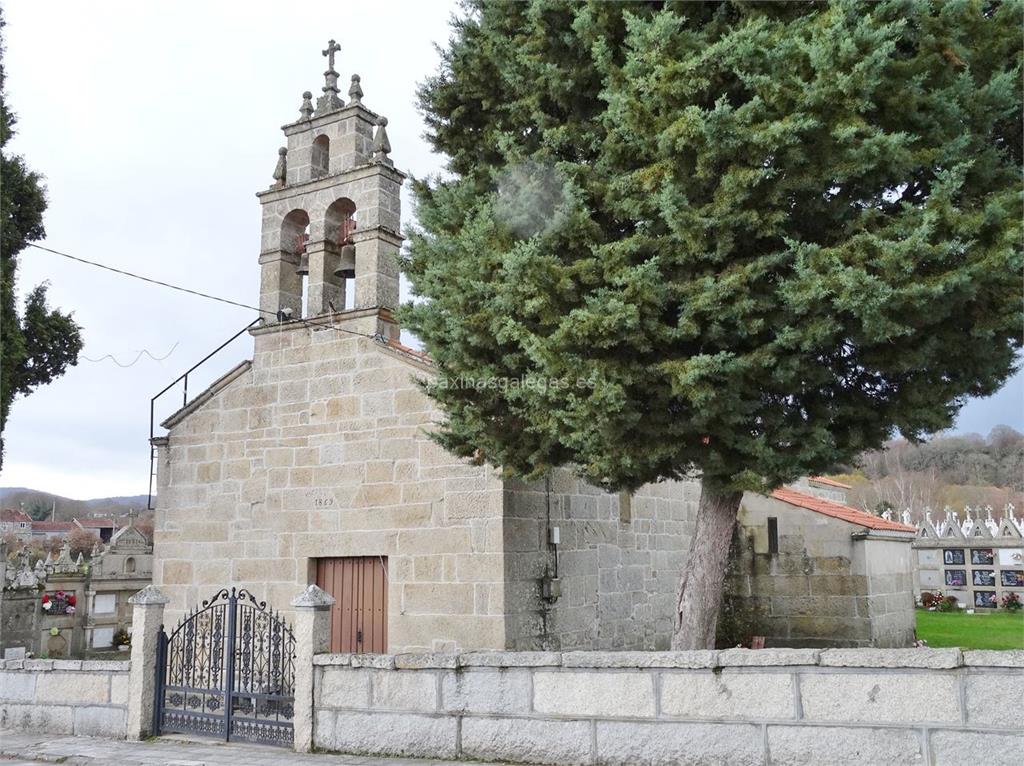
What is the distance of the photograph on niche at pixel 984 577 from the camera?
22.5m

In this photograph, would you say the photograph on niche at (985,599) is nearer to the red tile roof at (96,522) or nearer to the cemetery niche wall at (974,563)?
the cemetery niche wall at (974,563)

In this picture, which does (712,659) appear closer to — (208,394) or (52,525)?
(208,394)

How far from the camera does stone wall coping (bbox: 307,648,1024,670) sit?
5184mm

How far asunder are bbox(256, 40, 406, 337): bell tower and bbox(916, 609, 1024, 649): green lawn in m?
10.7

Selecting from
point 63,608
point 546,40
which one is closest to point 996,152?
point 546,40

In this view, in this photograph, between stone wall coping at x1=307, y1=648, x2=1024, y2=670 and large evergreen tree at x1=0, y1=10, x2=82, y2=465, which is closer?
stone wall coping at x1=307, y1=648, x2=1024, y2=670

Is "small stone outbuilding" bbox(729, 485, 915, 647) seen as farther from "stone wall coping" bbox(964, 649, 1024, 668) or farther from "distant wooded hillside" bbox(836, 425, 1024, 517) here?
"distant wooded hillside" bbox(836, 425, 1024, 517)

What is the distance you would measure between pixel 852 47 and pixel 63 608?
697 inches

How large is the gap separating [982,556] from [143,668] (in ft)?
70.7

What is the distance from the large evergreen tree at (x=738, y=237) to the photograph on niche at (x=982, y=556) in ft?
60.3

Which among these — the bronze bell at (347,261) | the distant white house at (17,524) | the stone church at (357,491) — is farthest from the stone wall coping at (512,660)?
the distant white house at (17,524)

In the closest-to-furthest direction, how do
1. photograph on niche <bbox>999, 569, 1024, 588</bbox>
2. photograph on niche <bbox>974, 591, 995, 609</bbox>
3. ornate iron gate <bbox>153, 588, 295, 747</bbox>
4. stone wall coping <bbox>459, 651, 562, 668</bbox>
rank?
stone wall coping <bbox>459, 651, 562, 668</bbox> → ornate iron gate <bbox>153, 588, 295, 747</bbox> → photograph on niche <bbox>999, 569, 1024, 588</bbox> → photograph on niche <bbox>974, 591, 995, 609</bbox>

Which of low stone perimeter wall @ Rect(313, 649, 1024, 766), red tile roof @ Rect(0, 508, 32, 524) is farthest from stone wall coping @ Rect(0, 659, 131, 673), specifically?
red tile roof @ Rect(0, 508, 32, 524)

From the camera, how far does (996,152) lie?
20.5ft
